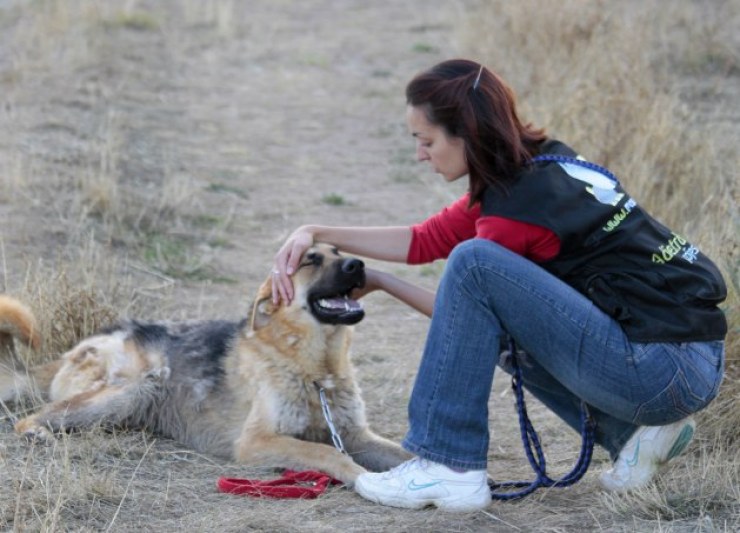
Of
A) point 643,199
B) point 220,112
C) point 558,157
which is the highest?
point 558,157

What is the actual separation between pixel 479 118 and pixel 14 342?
9.87 ft

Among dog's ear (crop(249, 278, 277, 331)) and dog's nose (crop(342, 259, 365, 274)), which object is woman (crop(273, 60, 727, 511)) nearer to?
dog's nose (crop(342, 259, 365, 274))

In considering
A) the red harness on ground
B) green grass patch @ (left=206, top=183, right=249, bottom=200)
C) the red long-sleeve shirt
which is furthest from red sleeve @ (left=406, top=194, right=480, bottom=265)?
green grass patch @ (left=206, top=183, right=249, bottom=200)

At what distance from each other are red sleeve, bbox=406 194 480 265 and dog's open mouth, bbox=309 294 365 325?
23.2 inches

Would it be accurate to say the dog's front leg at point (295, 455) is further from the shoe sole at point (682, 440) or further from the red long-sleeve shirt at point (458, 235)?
the shoe sole at point (682, 440)

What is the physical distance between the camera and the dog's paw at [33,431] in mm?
5258

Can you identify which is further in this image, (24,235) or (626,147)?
(626,147)

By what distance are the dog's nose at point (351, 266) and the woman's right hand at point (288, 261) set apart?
0.72 feet

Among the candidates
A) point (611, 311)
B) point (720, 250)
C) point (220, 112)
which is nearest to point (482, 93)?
point (611, 311)

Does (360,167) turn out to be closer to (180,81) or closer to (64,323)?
(180,81)

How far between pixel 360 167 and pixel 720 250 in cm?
570

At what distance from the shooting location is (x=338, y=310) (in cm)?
540

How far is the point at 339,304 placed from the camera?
5438mm

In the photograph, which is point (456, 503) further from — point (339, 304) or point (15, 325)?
point (15, 325)
